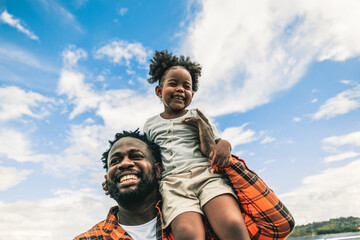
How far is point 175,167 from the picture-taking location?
2893 mm

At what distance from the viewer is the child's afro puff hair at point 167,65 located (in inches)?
151

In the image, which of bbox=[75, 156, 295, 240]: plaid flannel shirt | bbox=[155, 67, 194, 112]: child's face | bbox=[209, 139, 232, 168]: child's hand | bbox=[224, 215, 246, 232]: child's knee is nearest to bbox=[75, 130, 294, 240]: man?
bbox=[75, 156, 295, 240]: plaid flannel shirt

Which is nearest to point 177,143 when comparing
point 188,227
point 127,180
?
point 127,180

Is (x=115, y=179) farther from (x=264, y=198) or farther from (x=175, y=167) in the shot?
(x=264, y=198)

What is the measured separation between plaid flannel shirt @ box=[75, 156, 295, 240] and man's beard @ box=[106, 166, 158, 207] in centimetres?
32

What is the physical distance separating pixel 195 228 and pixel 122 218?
1107 mm

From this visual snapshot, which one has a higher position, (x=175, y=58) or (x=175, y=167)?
(x=175, y=58)

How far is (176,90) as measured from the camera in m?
3.18

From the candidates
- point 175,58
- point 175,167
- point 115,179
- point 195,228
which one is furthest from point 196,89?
point 195,228

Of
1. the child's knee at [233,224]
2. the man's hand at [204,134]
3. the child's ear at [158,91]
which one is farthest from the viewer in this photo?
the child's ear at [158,91]

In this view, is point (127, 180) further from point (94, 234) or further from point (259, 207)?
point (259, 207)

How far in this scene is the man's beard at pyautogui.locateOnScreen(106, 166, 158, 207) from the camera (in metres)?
2.87

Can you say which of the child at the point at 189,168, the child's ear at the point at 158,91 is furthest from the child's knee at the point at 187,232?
the child's ear at the point at 158,91

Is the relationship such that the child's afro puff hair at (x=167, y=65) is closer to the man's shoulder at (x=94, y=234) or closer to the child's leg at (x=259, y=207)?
the child's leg at (x=259, y=207)
